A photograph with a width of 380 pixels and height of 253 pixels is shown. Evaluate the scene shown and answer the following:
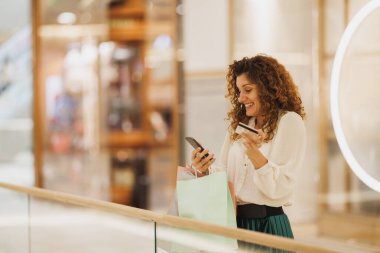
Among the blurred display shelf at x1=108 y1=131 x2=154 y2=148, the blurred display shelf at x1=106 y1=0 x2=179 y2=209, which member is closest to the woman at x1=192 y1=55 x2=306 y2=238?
the blurred display shelf at x1=106 y1=0 x2=179 y2=209

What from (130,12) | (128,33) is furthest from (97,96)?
(130,12)

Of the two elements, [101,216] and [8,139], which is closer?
[101,216]

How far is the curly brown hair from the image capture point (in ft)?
7.88

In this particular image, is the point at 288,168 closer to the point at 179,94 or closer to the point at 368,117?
the point at 368,117

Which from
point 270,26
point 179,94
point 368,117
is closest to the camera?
point 270,26

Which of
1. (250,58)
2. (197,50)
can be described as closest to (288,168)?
(250,58)

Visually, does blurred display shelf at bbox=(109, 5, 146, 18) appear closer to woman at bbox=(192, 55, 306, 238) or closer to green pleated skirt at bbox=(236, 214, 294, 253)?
woman at bbox=(192, 55, 306, 238)

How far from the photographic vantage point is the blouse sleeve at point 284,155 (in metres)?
2.37

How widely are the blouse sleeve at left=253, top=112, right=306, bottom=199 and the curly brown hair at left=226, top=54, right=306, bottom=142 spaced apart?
29mm

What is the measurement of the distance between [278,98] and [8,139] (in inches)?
221

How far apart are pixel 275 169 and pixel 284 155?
57 mm

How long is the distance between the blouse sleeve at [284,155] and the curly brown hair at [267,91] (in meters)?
0.03

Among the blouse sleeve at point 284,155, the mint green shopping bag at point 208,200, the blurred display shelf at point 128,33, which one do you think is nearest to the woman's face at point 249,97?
the blouse sleeve at point 284,155

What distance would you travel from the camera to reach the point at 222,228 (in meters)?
1.94
